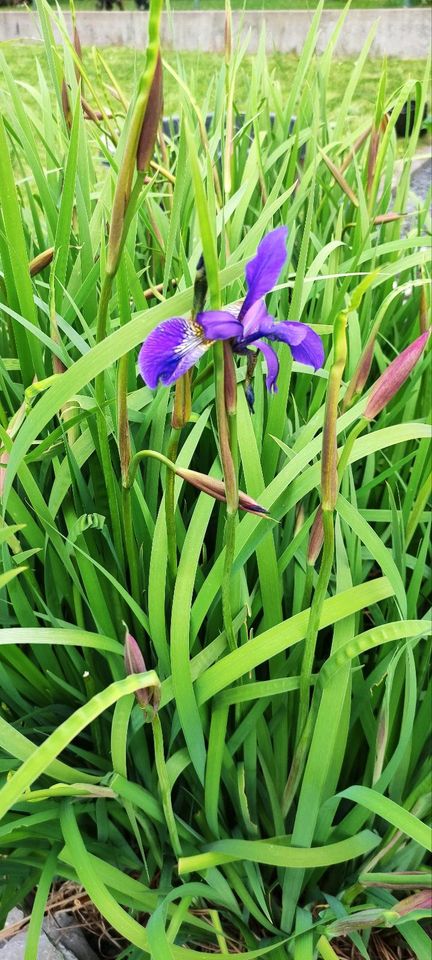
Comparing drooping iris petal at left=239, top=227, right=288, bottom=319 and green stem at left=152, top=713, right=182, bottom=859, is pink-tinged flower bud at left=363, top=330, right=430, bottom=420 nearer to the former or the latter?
drooping iris petal at left=239, top=227, right=288, bottom=319

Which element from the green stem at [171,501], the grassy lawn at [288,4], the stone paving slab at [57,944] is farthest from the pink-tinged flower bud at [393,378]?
the grassy lawn at [288,4]

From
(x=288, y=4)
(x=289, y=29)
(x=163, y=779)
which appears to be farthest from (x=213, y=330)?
(x=288, y=4)

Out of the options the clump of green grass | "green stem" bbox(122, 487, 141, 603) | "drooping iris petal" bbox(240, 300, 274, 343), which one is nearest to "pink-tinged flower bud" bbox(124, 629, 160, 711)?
the clump of green grass

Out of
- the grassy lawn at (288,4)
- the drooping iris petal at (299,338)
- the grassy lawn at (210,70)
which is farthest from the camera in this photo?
the grassy lawn at (288,4)

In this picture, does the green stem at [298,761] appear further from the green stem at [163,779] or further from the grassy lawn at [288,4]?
the grassy lawn at [288,4]

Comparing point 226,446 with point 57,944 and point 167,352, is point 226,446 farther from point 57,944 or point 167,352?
point 57,944

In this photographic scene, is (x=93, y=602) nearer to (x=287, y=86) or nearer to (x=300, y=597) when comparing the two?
(x=300, y=597)

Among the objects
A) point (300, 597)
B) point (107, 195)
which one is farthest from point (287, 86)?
point (300, 597)
